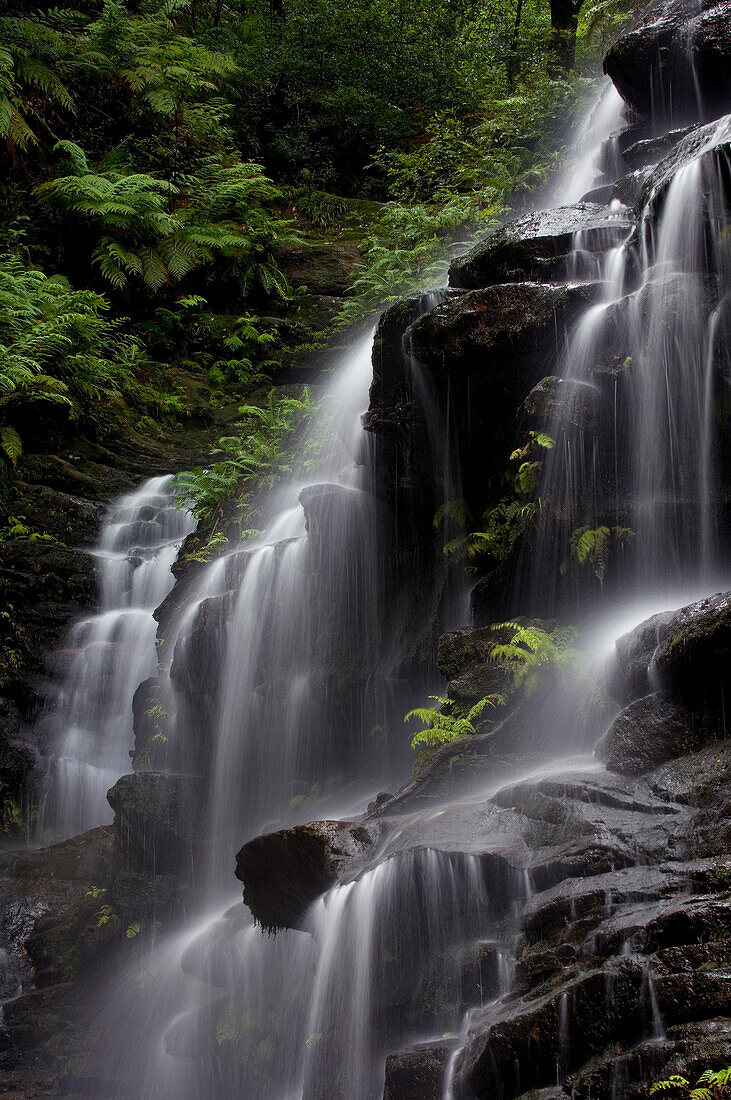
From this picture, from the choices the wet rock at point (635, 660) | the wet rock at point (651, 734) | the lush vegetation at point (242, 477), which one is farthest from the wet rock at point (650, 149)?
the wet rock at point (651, 734)

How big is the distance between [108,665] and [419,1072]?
7772 millimetres

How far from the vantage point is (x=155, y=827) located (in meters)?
7.11

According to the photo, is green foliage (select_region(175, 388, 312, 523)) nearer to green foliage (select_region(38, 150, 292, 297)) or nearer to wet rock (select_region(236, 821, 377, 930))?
green foliage (select_region(38, 150, 292, 297))

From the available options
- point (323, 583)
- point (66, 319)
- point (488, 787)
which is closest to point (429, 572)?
point (323, 583)

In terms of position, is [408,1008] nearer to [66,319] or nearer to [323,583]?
[323,583]

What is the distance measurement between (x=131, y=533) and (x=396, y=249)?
8356mm

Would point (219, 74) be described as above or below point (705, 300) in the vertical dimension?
above

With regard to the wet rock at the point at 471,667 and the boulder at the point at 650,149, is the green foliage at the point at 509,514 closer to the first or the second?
the wet rock at the point at 471,667

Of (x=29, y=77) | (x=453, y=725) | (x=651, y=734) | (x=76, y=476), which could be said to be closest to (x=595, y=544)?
(x=453, y=725)

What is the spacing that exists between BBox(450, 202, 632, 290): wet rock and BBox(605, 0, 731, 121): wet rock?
3.01m

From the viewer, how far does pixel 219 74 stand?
1722 cm

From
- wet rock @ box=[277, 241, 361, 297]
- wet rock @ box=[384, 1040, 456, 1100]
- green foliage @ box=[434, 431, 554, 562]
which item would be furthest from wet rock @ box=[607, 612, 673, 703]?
wet rock @ box=[277, 241, 361, 297]

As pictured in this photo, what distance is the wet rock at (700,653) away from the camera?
3.76 metres

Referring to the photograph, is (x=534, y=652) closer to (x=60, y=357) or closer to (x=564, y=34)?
(x=60, y=357)
